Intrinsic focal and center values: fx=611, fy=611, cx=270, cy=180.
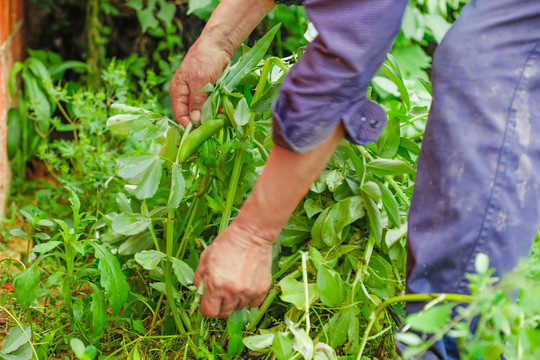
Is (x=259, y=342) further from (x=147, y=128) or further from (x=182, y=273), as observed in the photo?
(x=147, y=128)

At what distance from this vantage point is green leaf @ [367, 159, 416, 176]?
1.21m

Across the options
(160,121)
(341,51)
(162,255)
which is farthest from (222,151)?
(341,51)

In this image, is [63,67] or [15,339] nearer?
[15,339]

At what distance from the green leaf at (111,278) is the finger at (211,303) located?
0.23 metres

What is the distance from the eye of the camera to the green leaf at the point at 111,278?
3.96 feet

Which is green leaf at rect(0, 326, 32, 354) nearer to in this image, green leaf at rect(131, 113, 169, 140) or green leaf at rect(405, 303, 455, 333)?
green leaf at rect(131, 113, 169, 140)

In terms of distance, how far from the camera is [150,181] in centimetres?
114

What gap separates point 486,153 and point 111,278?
741 mm

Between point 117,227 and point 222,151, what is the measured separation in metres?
0.26

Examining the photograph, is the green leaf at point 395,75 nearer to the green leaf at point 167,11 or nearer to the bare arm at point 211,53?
the bare arm at point 211,53

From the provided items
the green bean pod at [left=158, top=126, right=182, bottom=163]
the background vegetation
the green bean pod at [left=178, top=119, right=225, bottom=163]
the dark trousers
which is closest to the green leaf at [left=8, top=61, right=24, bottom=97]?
the background vegetation

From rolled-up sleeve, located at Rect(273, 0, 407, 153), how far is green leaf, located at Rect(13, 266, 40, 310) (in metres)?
0.60

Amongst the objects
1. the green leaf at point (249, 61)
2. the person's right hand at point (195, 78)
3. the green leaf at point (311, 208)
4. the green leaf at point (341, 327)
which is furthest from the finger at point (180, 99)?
the green leaf at point (341, 327)

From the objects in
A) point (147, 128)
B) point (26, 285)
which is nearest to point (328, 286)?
point (147, 128)
